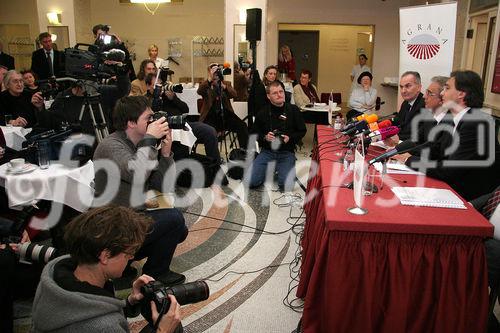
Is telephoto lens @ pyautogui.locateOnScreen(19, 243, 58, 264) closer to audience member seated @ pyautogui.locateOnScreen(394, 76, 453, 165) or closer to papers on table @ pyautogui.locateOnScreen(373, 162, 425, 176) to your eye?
papers on table @ pyautogui.locateOnScreen(373, 162, 425, 176)

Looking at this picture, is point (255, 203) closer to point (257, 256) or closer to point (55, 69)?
point (257, 256)

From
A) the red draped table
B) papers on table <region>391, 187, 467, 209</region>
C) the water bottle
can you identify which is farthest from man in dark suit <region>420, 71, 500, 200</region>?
the water bottle

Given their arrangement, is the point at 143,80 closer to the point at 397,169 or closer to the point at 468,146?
the point at 397,169

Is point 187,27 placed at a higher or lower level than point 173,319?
higher

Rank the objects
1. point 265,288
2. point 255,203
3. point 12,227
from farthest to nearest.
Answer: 1. point 255,203
2. point 265,288
3. point 12,227

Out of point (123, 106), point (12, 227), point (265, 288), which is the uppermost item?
point (123, 106)

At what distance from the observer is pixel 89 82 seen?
357 centimetres

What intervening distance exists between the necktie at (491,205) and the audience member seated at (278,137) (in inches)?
86.9

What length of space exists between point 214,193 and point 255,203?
49cm

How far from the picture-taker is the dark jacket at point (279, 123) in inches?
170

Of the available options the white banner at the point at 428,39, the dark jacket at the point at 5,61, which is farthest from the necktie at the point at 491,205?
the dark jacket at the point at 5,61

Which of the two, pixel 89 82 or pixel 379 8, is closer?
pixel 89 82

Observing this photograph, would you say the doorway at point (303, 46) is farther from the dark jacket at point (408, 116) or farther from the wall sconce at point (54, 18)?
the dark jacket at point (408, 116)

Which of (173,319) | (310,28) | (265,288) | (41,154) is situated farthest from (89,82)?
(310,28)
